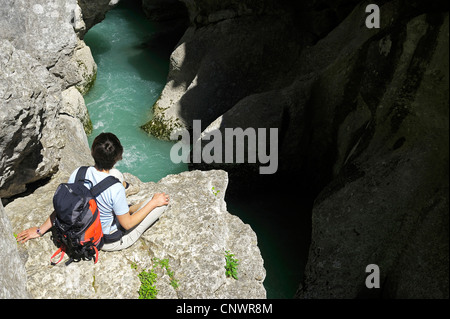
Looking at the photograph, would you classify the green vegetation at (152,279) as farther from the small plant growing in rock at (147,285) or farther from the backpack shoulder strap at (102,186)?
the backpack shoulder strap at (102,186)

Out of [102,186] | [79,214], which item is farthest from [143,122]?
[79,214]

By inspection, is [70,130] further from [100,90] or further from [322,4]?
[322,4]

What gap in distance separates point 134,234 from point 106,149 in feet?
4.79

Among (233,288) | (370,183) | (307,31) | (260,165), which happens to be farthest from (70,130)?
(307,31)

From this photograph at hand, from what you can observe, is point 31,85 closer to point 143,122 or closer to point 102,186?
point 102,186

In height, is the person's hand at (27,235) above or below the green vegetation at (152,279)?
above

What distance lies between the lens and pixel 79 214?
209 inches

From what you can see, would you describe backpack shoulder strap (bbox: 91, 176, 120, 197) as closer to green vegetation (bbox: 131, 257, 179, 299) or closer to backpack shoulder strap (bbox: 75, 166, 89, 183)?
backpack shoulder strap (bbox: 75, 166, 89, 183)

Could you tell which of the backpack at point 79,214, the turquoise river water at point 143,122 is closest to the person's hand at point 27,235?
the backpack at point 79,214

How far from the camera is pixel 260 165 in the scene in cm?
1096

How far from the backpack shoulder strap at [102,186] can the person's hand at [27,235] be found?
53.8 inches

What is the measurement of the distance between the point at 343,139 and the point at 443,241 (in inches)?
147

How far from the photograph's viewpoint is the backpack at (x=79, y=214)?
528 centimetres

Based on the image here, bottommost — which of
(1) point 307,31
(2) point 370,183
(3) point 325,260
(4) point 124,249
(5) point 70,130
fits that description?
(3) point 325,260
